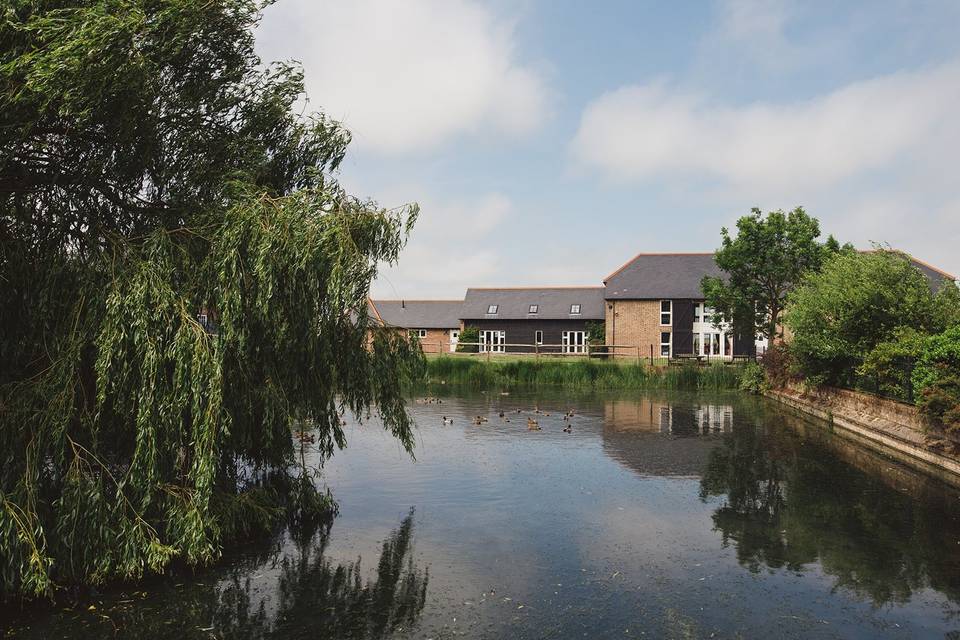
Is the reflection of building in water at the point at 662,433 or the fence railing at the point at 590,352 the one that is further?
the fence railing at the point at 590,352

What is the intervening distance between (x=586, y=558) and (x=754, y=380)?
25.7 m

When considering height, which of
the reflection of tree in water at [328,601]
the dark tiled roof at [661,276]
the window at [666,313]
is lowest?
the reflection of tree in water at [328,601]

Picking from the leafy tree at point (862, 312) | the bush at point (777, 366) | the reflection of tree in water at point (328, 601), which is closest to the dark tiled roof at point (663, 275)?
the bush at point (777, 366)

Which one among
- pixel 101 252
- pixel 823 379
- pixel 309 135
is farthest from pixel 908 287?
pixel 101 252

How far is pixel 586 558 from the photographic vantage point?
8867 mm

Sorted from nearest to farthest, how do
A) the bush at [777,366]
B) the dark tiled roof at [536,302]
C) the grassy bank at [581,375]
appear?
the bush at [777,366] < the grassy bank at [581,375] < the dark tiled roof at [536,302]

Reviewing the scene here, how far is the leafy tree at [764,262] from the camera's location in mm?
35156

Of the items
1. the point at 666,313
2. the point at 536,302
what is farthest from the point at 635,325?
the point at 536,302

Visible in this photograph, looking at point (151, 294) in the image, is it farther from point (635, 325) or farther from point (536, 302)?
point (536, 302)

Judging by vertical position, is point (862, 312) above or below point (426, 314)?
below

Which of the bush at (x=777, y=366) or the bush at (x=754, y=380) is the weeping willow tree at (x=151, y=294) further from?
the bush at (x=754, y=380)

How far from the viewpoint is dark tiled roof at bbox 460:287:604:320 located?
49969mm

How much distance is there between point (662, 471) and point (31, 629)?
11.5 metres

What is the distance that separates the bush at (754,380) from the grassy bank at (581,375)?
0.77 metres
